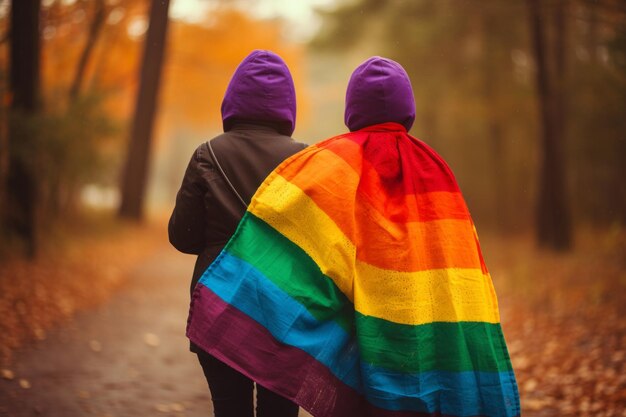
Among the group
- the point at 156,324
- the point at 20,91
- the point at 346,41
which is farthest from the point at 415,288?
the point at 346,41

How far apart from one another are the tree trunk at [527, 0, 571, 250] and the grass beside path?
378 inches

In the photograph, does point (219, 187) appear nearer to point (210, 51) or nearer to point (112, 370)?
point (112, 370)

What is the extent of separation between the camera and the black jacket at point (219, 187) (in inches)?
101

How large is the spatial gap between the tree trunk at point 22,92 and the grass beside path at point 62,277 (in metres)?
0.95

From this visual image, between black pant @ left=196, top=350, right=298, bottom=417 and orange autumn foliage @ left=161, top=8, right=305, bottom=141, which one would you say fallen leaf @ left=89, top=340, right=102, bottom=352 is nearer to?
black pant @ left=196, top=350, right=298, bottom=417

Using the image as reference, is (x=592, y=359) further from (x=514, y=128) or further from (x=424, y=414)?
(x=514, y=128)

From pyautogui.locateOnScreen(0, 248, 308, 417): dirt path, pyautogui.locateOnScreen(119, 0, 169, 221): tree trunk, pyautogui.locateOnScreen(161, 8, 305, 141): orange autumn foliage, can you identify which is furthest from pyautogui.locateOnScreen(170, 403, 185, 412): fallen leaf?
pyautogui.locateOnScreen(161, 8, 305, 141): orange autumn foliage

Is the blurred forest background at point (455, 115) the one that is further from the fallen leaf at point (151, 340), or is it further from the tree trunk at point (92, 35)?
the fallen leaf at point (151, 340)

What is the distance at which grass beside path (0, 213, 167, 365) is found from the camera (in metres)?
6.54

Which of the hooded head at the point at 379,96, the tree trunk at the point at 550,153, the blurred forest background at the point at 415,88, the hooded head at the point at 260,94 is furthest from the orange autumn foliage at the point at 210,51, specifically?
the hooded head at the point at 379,96

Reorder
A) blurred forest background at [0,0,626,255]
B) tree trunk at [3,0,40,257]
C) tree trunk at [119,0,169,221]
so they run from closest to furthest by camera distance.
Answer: tree trunk at [3,0,40,257], blurred forest background at [0,0,626,255], tree trunk at [119,0,169,221]

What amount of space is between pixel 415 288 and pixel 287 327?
58cm

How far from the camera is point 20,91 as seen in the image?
855 cm

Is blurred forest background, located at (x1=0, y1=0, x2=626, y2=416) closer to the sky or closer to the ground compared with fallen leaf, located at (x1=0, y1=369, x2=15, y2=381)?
closer to the sky
